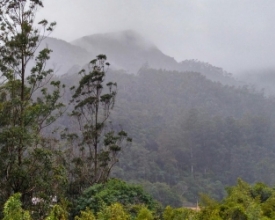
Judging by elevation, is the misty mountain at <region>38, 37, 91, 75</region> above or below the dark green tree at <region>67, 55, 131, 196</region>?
above

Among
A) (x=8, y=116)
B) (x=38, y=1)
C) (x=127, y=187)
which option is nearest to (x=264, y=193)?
(x=127, y=187)

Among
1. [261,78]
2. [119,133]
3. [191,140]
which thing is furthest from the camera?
[261,78]

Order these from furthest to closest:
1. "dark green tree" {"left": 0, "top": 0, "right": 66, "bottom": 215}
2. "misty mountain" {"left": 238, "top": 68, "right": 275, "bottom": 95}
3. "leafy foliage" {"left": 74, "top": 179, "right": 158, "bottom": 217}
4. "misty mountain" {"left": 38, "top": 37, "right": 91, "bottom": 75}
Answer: "misty mountain" {"left": 238, "top": 68, "right": 275, "bottom": 95}, "misty mountain" {"left": 38, "top": 37, "right": 91, "bottom": 75}, "leafy foliage" {"left": 74, "top": 179, "right": 158, "bottom": 217}, "dark green tree" {"left": 0, "top": 0, "right": 66, "bottom": 215}

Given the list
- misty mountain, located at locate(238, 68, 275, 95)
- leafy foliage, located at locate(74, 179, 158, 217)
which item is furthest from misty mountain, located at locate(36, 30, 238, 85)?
leafy foliage, located at locate(74, 179, 158, 217)

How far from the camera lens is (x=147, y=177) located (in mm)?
35812

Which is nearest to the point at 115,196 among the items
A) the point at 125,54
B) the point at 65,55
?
the point at 65,55

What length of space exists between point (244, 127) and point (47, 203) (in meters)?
38.5

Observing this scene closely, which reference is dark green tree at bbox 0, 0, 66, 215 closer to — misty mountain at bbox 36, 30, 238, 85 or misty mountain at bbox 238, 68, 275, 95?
misty mountain at bbox 36, 30, 238, 85

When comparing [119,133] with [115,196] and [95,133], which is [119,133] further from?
[115,196]

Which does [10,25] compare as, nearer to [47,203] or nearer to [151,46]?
[47,203]

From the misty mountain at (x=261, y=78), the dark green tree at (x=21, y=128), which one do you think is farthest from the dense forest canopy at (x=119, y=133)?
the misty mountain at (x=261, y=78)

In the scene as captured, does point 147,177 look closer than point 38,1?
No

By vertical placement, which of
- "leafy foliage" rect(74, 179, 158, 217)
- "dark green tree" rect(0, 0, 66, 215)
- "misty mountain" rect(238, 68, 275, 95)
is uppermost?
"misty mountain" rect(238, 68, 275, 95)

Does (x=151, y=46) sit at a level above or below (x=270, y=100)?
above
